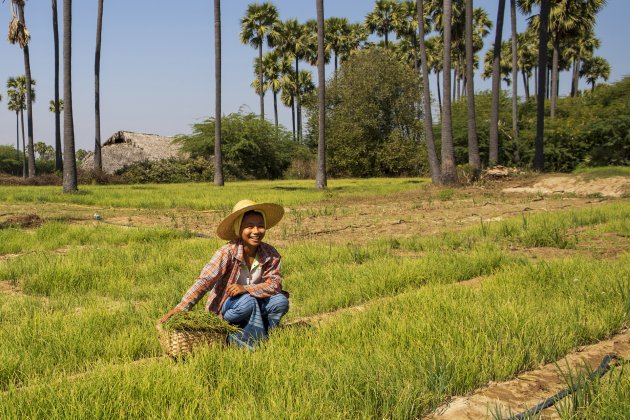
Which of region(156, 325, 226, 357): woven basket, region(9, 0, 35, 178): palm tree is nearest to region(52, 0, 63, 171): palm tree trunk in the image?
region(9, 0, 35, 178): palm tree

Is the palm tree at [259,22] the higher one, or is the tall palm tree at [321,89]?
the palm tree at [259,22]

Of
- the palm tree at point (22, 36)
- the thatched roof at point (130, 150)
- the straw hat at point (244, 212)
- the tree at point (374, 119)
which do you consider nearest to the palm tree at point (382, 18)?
the tree at point (374, 119)

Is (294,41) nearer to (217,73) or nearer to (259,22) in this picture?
(259,22)

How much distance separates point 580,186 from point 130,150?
101 feet

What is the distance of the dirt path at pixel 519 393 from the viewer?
10.1 ft

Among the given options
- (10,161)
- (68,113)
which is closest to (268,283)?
(68,113)

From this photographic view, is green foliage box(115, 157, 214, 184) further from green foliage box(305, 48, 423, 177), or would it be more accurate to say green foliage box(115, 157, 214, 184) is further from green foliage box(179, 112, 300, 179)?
green foliage box(305, 48, 423, 177)

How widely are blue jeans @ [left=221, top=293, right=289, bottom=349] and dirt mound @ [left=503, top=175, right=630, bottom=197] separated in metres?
14.4

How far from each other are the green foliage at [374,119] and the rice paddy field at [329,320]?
105 ft

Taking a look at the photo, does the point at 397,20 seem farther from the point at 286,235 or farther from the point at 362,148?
the point at 286,235

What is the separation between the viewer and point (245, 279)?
4598mm

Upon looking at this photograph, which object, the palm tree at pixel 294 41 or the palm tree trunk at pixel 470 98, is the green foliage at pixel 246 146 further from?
the palm tree trunk at pixel 470 98

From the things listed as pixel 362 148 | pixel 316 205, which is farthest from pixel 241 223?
pixel 362 148

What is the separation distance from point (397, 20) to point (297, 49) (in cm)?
958
